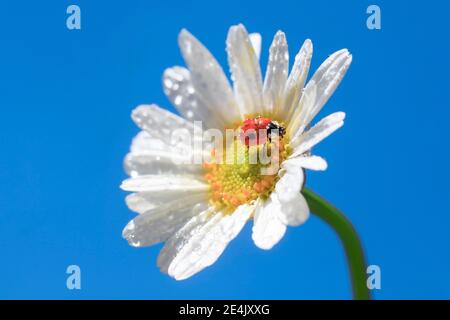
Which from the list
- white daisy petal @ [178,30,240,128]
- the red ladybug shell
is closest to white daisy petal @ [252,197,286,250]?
the red ladybug shell

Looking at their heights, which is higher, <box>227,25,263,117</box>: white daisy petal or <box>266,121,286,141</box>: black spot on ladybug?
<box>227,25,263,117</box>: white daisy petal

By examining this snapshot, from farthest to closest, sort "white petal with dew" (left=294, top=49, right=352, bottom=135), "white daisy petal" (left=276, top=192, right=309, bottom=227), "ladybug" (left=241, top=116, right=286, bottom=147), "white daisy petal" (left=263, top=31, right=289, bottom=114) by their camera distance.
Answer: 1. "ladybug" (left=241, top=116, right=286, bottom=147)
2. "white daisy petal" (left=263, top=31, right=289, bottom=114)
3. "white petal with dew" (left=294, top=49, right=352, bottom=135)
4. "white daisy petal" (left=276, top=192, right=309, bottom=227)

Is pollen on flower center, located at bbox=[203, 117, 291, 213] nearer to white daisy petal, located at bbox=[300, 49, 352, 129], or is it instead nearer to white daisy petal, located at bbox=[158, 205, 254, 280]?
white daisy petal, located at bbox=[158, 205, 254, 280]

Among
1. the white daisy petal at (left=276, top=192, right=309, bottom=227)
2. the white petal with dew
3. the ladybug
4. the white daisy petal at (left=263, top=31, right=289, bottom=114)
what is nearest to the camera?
the white daisy petal at (left=276, top=192, right=309, bottom=227)

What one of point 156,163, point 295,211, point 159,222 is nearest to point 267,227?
point 295,211

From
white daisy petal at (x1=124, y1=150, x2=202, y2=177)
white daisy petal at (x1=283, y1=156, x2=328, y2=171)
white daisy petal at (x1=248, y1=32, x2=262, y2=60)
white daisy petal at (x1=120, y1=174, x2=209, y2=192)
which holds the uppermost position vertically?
white daisy petal at (x1=248, y1=32, x2=262, y2=60)
